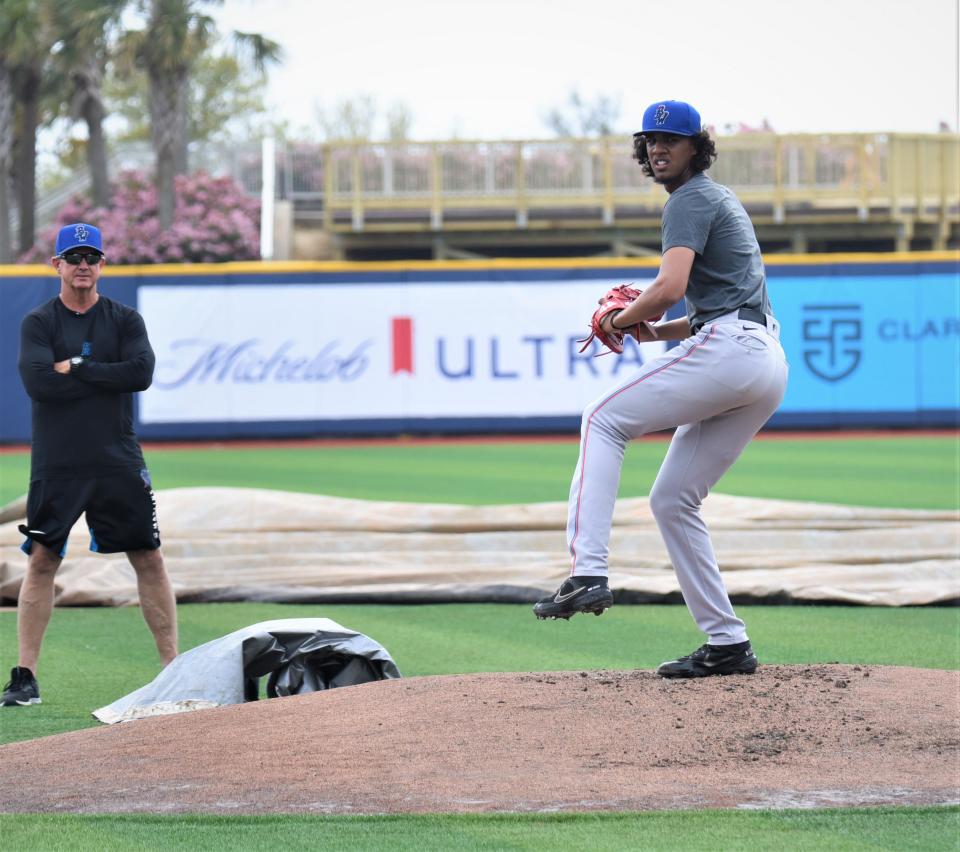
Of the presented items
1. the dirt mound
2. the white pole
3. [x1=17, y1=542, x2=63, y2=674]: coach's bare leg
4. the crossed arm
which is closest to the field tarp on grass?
[x1=17, y1=542, x2=63, y2=674]: coach's bare leg

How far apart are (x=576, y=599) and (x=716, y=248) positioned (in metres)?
1.25

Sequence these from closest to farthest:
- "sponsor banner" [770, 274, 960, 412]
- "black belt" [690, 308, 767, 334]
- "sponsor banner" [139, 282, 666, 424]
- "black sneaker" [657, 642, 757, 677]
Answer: "black belt" [690, 308, 767, 334] < "black sneaker" [657, 642, 757, 677] < "sponsor banner" [139, 282, 666, 424] < "sponsor banner" [770, 274, 960, 412]

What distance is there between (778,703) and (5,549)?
18.4 feet

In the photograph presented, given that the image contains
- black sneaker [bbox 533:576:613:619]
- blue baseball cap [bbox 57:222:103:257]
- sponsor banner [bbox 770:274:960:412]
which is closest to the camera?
black sneaker [bbox 533:576:613:619]

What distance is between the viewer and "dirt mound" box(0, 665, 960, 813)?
3.95 m

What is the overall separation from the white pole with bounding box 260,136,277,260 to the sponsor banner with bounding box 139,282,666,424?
853 cm

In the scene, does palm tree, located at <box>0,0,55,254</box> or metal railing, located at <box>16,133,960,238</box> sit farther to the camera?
palm tree, located at <box>0,0,55,254</box>

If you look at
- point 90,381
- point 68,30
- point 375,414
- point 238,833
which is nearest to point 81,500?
point 90,381

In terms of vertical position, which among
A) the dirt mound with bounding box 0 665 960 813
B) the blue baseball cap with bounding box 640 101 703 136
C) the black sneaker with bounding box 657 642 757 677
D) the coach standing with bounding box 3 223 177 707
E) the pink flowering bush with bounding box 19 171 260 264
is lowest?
the dirt mound with bounding box 0 665 960 813

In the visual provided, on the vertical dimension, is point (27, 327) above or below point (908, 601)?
above

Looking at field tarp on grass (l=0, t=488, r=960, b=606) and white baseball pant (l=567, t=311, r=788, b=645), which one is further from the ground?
white baseball pant (l=567, t=311, r=788, b=645)

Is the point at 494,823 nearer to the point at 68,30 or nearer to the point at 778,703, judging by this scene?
the point at 778,703

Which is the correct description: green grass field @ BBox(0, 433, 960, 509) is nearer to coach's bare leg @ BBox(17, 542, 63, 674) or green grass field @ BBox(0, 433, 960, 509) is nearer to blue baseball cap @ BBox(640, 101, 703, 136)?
coach's bare leg @ BBox(17, 542, 63, 674)

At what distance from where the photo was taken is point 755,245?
486 centimetres
